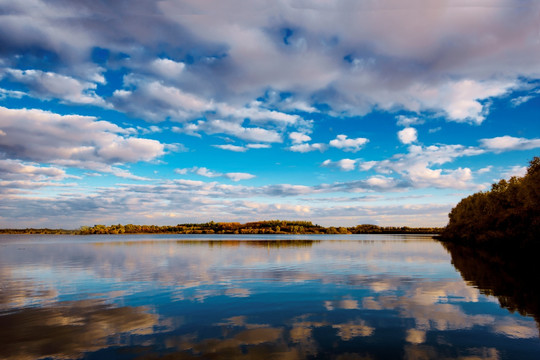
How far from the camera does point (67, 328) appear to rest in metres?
16.4

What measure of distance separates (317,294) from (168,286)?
41.3 ft

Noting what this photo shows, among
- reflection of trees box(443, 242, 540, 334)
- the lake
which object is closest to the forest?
reflection of trees box(443, 242, 540, 334)

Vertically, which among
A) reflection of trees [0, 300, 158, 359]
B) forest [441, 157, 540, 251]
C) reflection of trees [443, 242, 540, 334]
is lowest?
reflection of trees [0, 300, 158, 359]

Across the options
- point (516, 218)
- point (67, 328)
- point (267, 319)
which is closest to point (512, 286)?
point (267, 319)

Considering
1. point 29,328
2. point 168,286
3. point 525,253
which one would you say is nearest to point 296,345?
point 29,328

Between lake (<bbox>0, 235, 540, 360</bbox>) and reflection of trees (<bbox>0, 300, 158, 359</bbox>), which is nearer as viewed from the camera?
lake (<bbox>0, 235, 540, 360</bbox>)

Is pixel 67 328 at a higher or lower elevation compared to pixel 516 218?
lower

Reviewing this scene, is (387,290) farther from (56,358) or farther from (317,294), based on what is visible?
(56,358)

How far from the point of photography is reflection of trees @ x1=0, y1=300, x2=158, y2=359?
13555 mm

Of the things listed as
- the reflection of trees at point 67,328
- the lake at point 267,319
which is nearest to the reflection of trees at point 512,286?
the lake at point 267,319

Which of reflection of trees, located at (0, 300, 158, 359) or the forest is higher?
the forest

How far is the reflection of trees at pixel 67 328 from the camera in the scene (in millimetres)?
13555

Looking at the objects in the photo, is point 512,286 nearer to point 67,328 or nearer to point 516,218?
point 67,328

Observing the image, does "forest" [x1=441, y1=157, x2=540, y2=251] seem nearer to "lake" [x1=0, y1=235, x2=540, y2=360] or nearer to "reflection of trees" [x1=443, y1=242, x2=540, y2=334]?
"reflection of trees" [x1=443, y1=242, x2=540, y2=334]
